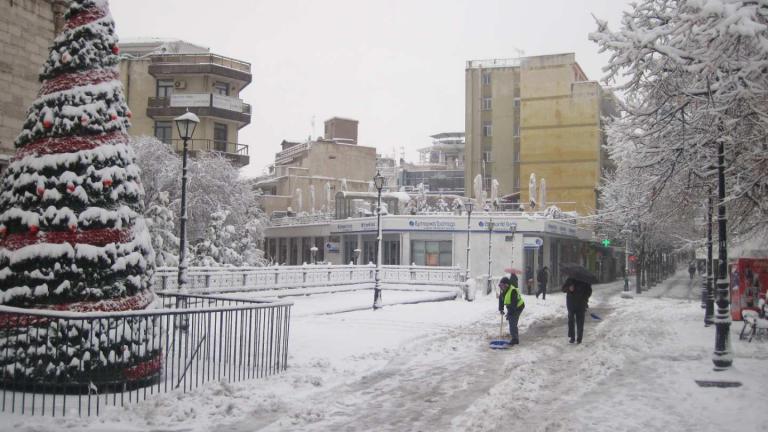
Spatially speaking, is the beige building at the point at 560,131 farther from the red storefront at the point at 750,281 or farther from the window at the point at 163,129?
the red storefront at the point at 750,281

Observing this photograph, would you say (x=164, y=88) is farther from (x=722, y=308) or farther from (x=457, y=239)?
(x=722, y=308)

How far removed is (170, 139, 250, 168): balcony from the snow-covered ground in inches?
1251

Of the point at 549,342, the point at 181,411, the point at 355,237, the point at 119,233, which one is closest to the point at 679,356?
the point at 549,342

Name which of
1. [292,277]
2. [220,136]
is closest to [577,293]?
[292,277]

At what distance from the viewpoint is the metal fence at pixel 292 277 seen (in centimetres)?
2212

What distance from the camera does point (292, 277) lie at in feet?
91.4

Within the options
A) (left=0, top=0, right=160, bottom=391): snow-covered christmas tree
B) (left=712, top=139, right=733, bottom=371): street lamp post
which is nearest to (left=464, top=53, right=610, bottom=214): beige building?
(left=712, top=139, right=733, bottom=371): street lamp post

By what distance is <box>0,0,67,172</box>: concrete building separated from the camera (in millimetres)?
16141

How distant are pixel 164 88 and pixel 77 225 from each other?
42851 mm

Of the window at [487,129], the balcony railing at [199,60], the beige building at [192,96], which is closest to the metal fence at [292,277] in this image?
the beige building at [192,96]

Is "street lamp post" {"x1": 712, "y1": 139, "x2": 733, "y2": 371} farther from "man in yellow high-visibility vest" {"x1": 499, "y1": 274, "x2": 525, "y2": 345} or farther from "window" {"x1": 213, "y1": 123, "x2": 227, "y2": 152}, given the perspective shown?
"window" {"x1": 213, "y1": 123, "x2": 227, "y2": 152}

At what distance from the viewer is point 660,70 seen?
11.1 meters

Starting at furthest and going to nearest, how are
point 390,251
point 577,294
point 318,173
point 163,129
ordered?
1. point 318,173
2. point 163,129
3. point 390,251
4. point 577,294

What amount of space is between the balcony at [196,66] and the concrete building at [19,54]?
30054 mm
